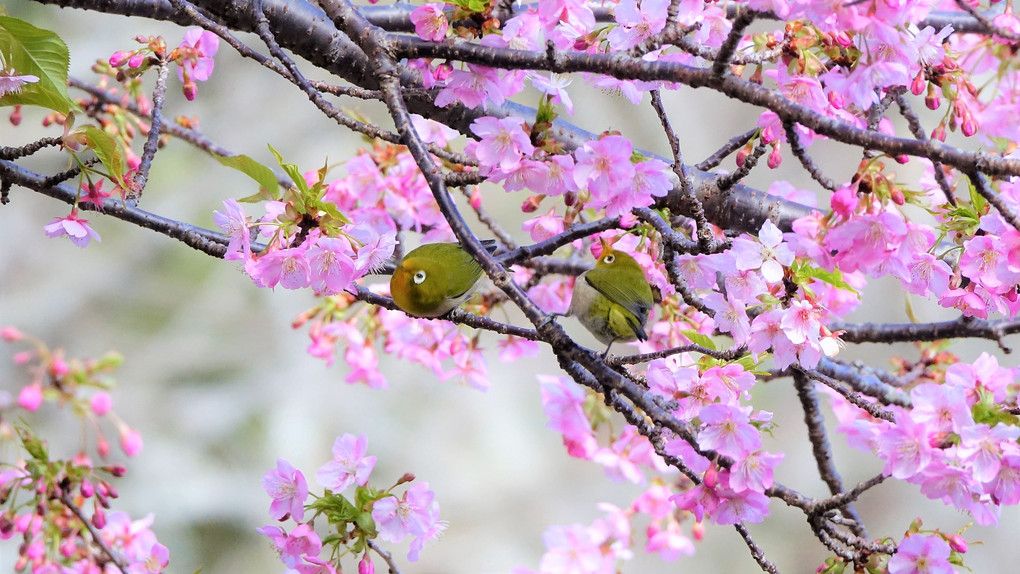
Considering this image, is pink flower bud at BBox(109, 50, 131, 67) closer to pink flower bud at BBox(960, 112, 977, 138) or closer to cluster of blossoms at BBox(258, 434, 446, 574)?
cluster of blossoms at BBox(258, 434, 446, 574)

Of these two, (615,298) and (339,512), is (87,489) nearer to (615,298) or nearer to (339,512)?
(339,512)

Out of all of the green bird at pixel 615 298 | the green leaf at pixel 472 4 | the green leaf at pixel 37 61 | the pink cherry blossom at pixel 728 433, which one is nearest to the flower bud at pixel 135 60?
the green leaf at pixel 37 61

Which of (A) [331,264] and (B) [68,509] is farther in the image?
(B) [68,509]

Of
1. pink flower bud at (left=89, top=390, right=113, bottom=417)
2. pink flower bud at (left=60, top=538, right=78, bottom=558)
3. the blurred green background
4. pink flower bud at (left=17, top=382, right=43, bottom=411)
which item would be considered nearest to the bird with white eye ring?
pink flower bud at (left=60, top=538, right=78, bottom=558)

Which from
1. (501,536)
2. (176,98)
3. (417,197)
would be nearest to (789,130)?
(417,197)

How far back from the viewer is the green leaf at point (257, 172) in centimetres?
93

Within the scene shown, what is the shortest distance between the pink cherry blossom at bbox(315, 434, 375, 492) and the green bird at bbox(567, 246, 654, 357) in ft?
1.53

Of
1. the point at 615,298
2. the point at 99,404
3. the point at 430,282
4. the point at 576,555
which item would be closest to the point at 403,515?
the point at 430,282

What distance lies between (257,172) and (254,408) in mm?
3562

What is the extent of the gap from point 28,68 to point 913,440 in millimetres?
1320

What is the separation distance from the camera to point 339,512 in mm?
1231

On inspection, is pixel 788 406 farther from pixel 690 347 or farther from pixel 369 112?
pixel 690 347

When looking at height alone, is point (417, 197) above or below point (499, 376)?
below

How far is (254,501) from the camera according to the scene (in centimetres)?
405
